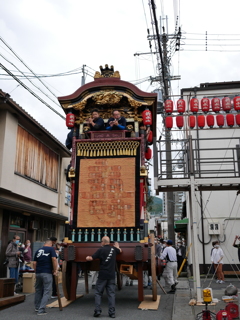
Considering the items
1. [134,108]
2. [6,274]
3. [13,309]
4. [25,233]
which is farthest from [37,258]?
[25,233]

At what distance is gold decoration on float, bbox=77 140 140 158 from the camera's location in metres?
9.88

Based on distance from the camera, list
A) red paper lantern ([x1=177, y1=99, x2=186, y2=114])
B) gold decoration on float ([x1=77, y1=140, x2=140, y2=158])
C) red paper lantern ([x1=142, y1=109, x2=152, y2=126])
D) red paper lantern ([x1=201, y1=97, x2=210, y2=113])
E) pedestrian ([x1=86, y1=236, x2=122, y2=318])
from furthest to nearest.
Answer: red paper lantern ([x1=201, y1=97, x2=210, y2=113])
red paper lantern ([x1=177, y1=99, x2=186, y2=114])
red paper lantern ([x1=142, y1=109, x2=152, y2=126])
gold decoration on float ([x1=77, y1=140, x2=140, y2=158])
pedestrian ([x1=86, y1=236, x2=122, y2=318])

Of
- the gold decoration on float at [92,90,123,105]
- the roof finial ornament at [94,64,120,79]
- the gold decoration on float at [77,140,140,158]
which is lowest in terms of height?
the gold decoration on float at [77,140,140,158]

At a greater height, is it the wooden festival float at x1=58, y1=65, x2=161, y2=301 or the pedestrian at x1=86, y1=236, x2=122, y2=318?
the wooden festival float at x1=58, y1=65, x2=161, y2=301

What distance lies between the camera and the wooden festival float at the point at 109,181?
902cm

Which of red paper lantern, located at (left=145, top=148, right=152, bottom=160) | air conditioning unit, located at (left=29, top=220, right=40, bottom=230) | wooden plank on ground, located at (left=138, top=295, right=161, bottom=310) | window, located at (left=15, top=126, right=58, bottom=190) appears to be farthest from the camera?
air conditioning unit, located at (left=29, top=220, right=40, bottom=230)

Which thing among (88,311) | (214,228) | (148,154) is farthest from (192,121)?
(214,228)

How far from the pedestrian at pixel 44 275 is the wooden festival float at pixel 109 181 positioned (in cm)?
52

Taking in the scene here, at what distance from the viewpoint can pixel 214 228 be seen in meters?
17.7

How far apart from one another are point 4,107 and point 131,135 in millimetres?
6524

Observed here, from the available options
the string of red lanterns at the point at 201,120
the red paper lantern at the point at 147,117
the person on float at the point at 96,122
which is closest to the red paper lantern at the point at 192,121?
the string of red lanterns at the point at 201,120

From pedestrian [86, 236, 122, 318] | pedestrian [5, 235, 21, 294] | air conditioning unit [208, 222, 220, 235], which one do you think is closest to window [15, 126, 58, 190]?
pedestrian [5, 235, 21, 294]

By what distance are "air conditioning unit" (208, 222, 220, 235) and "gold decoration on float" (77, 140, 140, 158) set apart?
9.69m

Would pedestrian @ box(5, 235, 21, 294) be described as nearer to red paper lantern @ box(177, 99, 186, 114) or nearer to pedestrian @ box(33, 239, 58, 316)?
pedestrian @ box(33, 239, 58, 316)
